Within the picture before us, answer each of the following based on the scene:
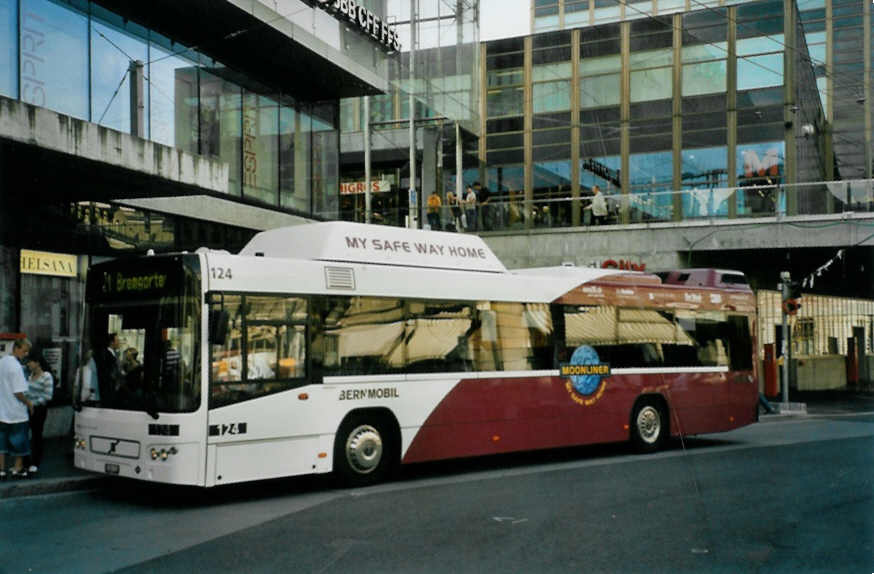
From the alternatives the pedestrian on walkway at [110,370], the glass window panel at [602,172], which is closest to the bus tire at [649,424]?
the pedestrian on walkway at [110,370]

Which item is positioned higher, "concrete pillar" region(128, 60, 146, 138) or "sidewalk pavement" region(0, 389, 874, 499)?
"concrete pillar" region(128, 60, 146, 138)

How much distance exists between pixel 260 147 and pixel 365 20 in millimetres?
4352

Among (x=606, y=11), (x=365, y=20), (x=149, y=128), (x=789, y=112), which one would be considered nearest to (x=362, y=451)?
(x=149, y=128)

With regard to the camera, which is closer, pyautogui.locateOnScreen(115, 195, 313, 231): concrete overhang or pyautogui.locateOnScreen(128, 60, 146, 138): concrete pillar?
pyautogui.locateOnScreen(128, 60, 146, 138): concrete pillar

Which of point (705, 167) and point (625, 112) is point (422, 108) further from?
point (705, 167)

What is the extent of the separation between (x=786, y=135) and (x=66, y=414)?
3047cm

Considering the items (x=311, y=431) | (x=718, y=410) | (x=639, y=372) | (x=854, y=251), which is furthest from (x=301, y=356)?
(x=854, y=251)

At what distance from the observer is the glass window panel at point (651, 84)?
4000 cm

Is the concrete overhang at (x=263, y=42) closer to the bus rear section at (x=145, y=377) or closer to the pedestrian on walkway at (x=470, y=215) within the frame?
the pedestrian on walkway at (x=470, y=215)

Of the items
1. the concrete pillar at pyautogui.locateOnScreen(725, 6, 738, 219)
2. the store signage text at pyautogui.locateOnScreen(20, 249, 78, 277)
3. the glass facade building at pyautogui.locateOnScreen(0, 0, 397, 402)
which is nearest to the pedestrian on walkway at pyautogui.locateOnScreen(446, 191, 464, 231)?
the glass facade building at pyautogui.locateOnScreen(0, 0, 397, 402)

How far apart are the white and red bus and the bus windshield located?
0.08ft

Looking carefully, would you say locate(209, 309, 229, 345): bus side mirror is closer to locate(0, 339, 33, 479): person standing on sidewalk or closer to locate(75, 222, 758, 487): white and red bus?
locate(75, 222, 758, 487): white and red bus

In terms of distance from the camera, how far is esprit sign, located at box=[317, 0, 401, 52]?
851 inches

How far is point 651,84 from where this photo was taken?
132 feet
